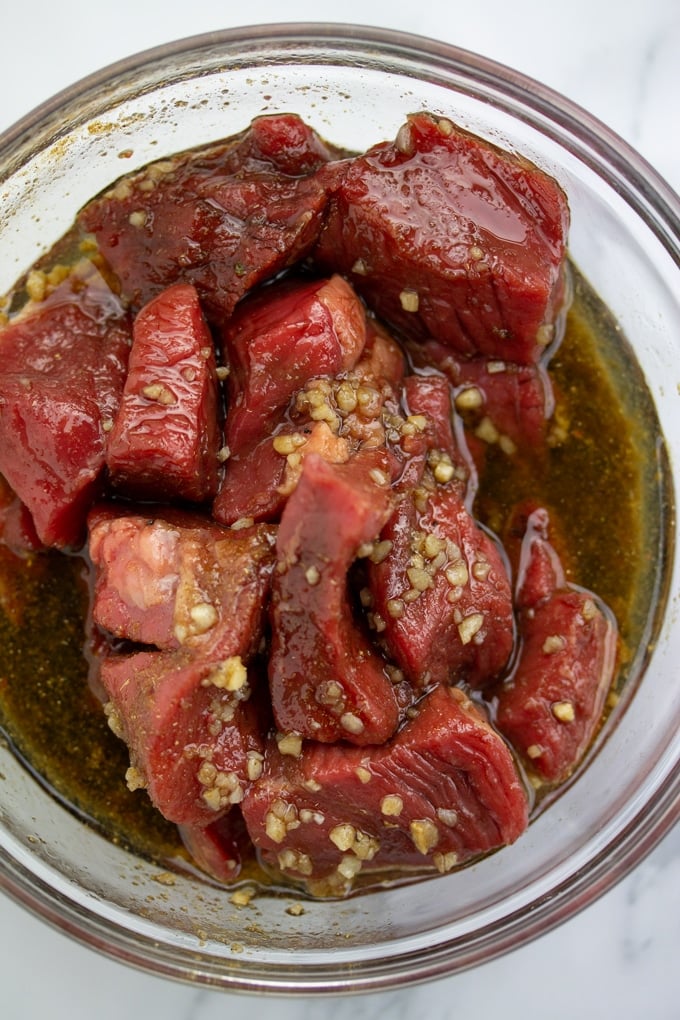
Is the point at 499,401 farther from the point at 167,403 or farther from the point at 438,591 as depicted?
the point at 167,403

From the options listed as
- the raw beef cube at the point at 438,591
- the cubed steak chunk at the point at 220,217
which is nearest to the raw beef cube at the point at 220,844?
the raw beef cube at the point at 438,591

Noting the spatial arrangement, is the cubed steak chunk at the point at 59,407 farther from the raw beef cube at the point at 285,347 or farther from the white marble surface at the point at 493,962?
the white marble surface at the point at 493,962

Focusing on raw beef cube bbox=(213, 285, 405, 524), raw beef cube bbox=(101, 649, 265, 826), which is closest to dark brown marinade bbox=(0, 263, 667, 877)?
raw beef cube bbox=(101, 649, 265, 826)

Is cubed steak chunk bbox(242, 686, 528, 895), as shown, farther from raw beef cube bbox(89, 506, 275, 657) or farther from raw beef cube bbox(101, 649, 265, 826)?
raw beef cube bbox(89, 506, 275, 657)

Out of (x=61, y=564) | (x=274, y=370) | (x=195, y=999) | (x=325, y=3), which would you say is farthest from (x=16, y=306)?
(x=195, y=999)

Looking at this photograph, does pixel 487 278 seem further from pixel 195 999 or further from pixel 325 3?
pixel 195 999

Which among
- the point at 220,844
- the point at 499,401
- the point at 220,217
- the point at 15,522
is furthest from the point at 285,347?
the point at 220,844
